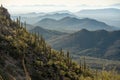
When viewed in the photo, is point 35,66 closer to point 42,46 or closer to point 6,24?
point 42,46

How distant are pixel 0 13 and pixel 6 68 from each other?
231 ft

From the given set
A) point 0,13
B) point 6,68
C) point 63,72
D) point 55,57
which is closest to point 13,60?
point 6,68

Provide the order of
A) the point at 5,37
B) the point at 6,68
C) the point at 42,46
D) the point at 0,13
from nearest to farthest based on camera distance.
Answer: the point at 6,68 < the point at 5,37 < the point at 42,46 < the point at 0,13

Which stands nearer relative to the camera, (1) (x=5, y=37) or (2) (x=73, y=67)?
(1) (x=5, y=37)

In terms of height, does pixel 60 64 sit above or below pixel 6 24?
below

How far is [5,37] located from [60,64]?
99.8ft

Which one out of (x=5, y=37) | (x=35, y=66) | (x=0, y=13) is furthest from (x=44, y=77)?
(x=0, y=13)

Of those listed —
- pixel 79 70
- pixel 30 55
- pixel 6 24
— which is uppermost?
pixel 6 24

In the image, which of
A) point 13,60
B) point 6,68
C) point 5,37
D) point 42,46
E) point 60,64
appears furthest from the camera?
point 42,46

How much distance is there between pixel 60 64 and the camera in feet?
483

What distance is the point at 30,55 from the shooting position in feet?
457

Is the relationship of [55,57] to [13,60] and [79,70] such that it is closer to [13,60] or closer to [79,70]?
[79,70]

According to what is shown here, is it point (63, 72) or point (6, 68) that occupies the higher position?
point (6, 68)

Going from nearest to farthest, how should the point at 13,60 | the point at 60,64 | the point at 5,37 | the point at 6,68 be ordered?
the point at 6,68
the point at 13,60
the point at 5,37
the point at 60,64
